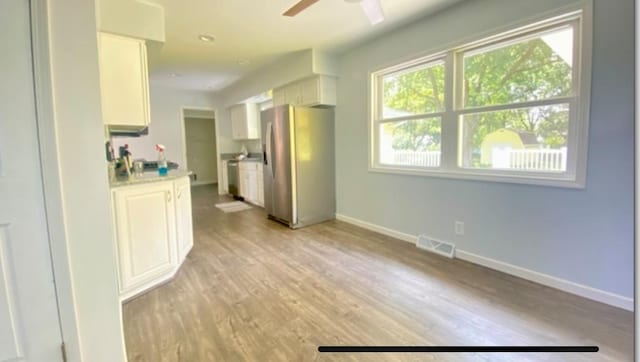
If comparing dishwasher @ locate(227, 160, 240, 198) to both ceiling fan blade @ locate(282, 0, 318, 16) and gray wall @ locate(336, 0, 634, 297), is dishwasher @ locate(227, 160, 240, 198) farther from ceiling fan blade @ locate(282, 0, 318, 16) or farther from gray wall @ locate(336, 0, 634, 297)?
ceiling fan blade @ locate(282, 0, 318, 16)

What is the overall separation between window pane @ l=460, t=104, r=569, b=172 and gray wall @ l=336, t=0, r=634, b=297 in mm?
200

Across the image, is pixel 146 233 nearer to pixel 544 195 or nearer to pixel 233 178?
pixel 544 195

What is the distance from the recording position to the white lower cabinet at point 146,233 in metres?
2.19

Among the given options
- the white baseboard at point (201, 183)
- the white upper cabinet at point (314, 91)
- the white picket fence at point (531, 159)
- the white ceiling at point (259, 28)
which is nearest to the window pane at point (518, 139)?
the white picket fence at point (531, 159)

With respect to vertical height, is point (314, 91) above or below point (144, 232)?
above

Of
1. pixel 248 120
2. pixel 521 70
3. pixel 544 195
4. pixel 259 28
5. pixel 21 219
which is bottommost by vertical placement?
pixel 544 195

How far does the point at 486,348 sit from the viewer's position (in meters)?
1.66

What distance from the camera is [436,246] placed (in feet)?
10.3

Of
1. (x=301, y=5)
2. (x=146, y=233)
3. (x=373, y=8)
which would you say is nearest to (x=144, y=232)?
(x=146, y=233)

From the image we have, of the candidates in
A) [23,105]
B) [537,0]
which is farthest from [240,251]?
[537,0]

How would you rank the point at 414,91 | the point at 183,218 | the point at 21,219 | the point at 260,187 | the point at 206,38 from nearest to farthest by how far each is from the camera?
the point at 21,219, the point at 183,218, the point at 414,91, the point at 206,38, the point at 260,187

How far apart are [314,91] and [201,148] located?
19.4 feet

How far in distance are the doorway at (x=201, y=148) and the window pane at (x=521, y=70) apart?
7501 millimetres

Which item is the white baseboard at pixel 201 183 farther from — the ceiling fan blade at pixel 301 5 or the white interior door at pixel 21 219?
the white interior door at pixel 21 219
